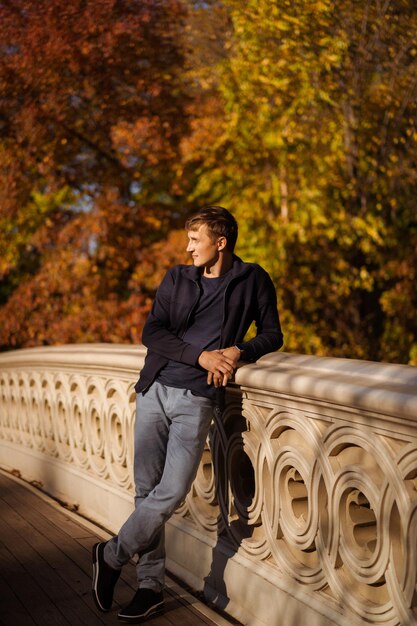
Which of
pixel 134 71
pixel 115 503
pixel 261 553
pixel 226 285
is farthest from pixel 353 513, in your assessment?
pixel 134 71

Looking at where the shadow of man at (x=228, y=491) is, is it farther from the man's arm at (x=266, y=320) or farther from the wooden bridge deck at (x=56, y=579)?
the man's arm at (x=266, y=320)

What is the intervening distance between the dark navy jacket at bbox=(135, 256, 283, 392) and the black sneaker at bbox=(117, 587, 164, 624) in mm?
972

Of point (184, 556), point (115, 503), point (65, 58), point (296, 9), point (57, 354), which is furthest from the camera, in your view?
point (65, 58)

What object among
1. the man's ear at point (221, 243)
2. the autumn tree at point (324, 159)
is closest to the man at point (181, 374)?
the man's ear at point (221, 243)

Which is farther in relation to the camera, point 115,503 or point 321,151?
point 321,151

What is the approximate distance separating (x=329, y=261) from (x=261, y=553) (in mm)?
10251

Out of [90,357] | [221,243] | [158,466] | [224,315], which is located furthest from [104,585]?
[90,357]

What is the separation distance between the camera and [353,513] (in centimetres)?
339

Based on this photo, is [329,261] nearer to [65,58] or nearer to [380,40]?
[380,40]

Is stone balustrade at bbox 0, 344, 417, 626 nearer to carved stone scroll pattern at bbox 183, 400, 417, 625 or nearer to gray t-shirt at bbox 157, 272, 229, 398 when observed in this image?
carved stone scroll pattern at bbox 183, 400, 417, 625

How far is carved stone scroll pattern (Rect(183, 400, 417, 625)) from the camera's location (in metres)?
2.99

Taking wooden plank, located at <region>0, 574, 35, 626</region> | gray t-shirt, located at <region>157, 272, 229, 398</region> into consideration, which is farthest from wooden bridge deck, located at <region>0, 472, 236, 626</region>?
gray t-shirt, located at <region>157, 272, 229, 398</region>

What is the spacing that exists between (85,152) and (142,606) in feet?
37.3

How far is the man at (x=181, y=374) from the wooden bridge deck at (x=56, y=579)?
0.17 metres
